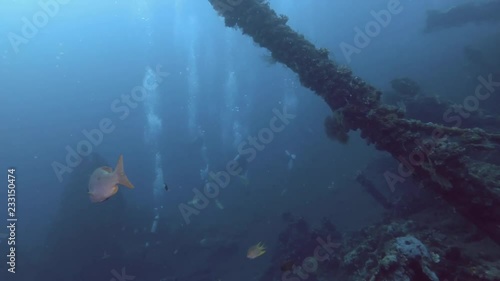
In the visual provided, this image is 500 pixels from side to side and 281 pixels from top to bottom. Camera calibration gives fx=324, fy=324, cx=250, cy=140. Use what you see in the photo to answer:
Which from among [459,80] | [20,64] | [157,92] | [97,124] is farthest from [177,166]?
[20,64]

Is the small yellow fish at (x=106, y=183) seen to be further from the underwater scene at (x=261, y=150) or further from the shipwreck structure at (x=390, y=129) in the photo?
the shipwreck structure at (x=390, y=129)

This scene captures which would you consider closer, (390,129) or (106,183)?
(106,183)

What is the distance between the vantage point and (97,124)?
128 feet

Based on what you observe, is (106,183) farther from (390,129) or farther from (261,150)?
(261,150)

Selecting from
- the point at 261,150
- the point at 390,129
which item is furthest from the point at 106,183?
the point at 261,150

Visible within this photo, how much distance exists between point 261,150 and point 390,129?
2542 cm

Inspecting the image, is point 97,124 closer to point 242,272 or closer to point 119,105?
point 119,105

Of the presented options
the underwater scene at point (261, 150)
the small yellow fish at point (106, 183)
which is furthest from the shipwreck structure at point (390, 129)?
the small yellow fish at point (106, 183)

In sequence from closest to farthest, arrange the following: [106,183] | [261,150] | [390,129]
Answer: [106,183] < [390,129] < [261,150]

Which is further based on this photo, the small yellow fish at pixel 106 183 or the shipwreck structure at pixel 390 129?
the shipwreck structure at pixel 390 129

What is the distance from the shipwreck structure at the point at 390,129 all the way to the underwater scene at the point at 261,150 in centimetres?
3

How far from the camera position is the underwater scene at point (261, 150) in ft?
20.6

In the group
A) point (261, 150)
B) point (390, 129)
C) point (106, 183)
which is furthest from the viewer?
point (261, 150)

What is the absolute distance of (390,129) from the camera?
646cm
